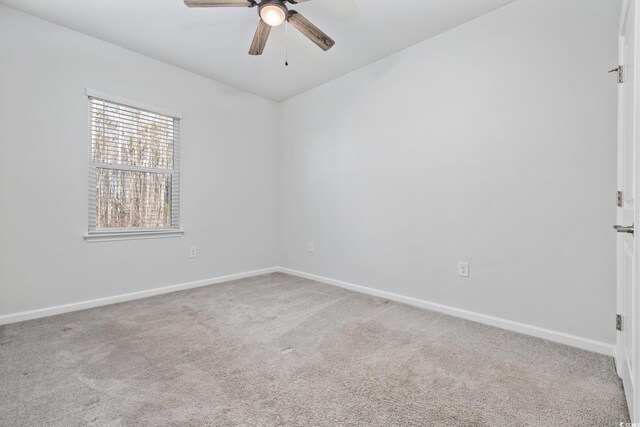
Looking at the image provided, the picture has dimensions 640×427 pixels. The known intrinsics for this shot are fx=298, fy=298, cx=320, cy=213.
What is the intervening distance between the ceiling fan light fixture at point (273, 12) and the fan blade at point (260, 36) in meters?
0.08

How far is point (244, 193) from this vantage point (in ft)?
13.0

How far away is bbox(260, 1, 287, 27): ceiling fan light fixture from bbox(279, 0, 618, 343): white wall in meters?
1.41

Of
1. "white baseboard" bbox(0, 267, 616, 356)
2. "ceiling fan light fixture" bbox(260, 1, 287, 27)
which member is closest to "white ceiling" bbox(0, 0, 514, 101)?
"ceiling fan light fixture" bbox(260, 1, 287, 27)

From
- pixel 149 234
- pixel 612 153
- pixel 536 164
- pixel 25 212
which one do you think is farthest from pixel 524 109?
pixel 25 212

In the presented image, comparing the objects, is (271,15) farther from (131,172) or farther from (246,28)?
(131,172)

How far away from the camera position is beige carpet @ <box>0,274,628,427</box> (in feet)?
4.34

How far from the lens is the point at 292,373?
166 cm

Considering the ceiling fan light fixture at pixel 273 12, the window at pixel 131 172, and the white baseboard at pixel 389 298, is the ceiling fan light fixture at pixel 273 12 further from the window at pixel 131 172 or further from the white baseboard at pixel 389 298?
the white baseboard at pixel 389 298

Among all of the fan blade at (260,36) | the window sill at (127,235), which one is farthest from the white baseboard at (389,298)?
the fan blade at (260,36)

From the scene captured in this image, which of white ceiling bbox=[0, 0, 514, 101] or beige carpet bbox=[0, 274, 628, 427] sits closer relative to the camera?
beige carpet bbox=[0, 274, 628, 427]

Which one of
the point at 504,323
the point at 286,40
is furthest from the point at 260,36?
the point at 504,323

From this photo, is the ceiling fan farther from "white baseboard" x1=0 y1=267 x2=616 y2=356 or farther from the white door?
"white baseboard" x1=0 y1=267 x2=616 y2=356

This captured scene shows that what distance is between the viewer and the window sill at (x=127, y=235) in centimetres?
276

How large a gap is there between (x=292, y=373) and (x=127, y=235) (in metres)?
2.31
